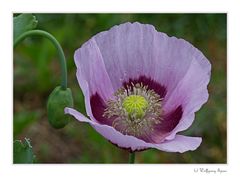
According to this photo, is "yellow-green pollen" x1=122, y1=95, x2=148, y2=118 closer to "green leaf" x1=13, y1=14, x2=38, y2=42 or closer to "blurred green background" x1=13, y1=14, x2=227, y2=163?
"green leaf" x1=13, y1=14, x2=38, y2=42

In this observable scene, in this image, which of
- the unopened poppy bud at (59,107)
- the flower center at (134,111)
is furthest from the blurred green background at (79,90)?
the unopened poppy bud at (59,107)

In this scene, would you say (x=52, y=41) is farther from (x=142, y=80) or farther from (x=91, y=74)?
(x=142, y=80)

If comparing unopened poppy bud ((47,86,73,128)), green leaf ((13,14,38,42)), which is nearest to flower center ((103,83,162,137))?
unopened poppy bud ((47,86,73,128))

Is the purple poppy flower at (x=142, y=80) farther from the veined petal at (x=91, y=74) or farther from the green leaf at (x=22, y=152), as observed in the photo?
the green leaf at (x=22, y=152)
